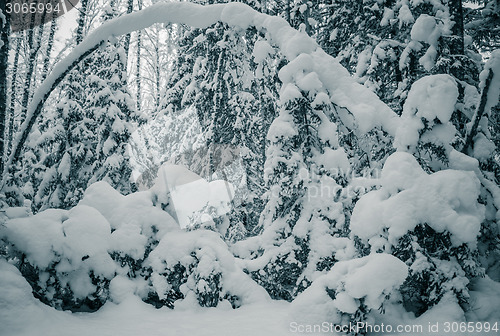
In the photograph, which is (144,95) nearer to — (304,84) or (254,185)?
(254,185)

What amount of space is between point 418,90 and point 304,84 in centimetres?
174

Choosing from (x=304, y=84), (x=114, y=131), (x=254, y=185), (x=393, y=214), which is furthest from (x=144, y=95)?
(x=393, y=214)

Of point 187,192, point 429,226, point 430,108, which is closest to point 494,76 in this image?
point 430,108

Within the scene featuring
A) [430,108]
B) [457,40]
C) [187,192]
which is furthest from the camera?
[187,192]

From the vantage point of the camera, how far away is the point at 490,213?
170 inches

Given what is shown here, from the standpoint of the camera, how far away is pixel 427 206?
3.84m

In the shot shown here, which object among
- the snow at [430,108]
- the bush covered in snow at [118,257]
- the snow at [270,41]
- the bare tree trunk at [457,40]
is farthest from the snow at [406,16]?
the bush covered in snow at [118,257]

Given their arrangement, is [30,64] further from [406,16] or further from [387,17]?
[406,16]

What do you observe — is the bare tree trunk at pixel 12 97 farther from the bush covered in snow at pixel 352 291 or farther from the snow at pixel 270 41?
the bush covered in snow at pixel 352 291

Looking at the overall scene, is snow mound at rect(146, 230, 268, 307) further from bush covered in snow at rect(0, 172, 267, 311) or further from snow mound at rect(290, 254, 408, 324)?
snow mound at rect(290, 254, 408, 324)

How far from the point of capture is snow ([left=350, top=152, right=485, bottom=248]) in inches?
147

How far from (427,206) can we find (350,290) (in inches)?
56.6

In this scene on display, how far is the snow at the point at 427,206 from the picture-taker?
3.73m

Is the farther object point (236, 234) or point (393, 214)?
point (236, 234)
